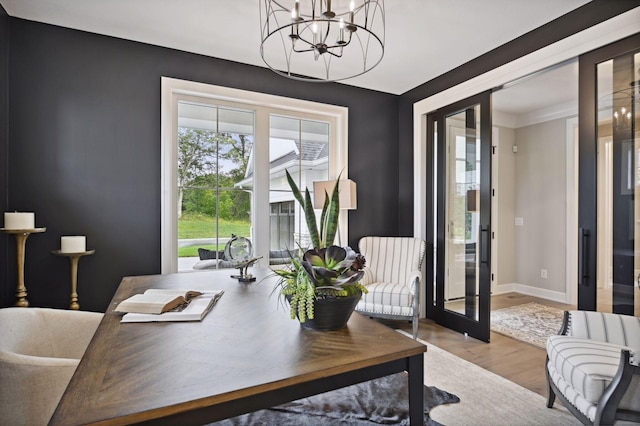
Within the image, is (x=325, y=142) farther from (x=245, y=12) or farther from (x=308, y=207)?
(x=308, y=207)

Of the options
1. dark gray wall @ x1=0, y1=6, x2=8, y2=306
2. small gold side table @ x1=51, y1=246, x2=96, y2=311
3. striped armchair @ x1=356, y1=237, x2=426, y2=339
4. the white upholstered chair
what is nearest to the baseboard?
striped armchair @ x1=356, y1=237, x2=426, y2=339

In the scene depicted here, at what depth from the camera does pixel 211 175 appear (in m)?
3.30

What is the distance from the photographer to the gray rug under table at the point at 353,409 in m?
1.87

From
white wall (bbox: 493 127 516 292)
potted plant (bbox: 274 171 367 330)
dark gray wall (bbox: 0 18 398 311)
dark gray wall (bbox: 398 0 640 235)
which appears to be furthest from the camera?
white wall (bbox: 493 127 516 292)

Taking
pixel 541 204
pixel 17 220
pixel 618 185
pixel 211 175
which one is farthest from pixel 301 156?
pixel 541 204

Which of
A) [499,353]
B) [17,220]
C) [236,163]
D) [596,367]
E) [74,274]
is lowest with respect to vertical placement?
[499,353]

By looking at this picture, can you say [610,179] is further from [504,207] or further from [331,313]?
[504,207]

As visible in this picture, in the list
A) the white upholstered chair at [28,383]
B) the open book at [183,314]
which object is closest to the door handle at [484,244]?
the open book at [183,314]

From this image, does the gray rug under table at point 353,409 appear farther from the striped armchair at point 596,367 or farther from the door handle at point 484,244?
the door handle at point 484,244

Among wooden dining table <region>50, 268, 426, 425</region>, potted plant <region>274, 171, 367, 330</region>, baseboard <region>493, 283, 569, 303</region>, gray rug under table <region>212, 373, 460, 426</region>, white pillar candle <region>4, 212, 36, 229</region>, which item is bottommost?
gray rug under table <region>212, 373, 460, 426</region>

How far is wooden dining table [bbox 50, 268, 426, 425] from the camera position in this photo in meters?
0.76

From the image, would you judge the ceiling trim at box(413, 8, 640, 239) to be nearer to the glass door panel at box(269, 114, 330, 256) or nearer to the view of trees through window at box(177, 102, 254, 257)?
the glass door panel at box(269, 114, 330, 256)

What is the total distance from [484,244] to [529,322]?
1252mm

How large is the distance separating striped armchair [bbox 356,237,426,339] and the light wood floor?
34 cm
